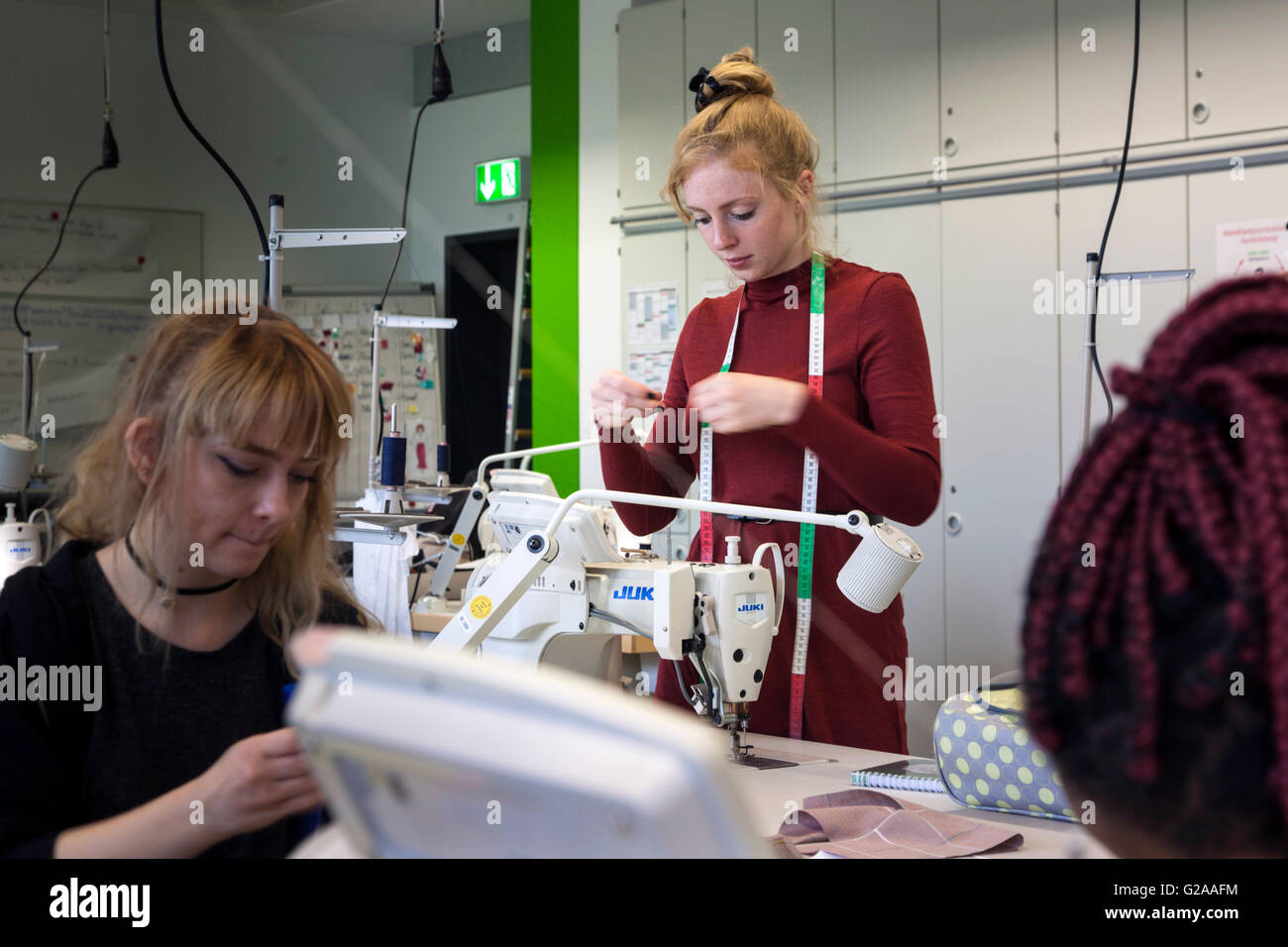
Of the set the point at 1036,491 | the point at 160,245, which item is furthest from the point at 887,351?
the point at 160,245

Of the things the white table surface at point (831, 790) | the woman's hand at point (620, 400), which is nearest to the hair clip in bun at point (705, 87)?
the woman's hand at point (620, 400)

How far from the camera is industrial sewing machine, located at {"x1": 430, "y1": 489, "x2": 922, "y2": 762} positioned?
1.47 metres

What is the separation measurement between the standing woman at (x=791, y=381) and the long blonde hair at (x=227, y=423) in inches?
20.8

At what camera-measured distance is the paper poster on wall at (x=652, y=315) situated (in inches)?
174

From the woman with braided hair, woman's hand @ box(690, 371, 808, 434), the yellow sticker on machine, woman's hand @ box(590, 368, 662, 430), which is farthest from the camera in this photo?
woman's hand @ box(590, 368, 662, 430)

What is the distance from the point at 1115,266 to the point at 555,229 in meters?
2.33

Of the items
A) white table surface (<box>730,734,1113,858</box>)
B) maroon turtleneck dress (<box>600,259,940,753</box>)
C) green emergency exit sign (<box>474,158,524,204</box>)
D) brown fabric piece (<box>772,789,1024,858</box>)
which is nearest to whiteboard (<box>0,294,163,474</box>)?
green emergency exit sign (<box>474,158,524,204</box>)

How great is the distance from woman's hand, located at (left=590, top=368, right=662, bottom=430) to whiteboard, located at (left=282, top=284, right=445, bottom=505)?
4307 mm

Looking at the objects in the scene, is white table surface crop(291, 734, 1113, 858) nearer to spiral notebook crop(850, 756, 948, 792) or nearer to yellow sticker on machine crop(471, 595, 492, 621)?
spiral notebook crop(850, 756, 948, 792)

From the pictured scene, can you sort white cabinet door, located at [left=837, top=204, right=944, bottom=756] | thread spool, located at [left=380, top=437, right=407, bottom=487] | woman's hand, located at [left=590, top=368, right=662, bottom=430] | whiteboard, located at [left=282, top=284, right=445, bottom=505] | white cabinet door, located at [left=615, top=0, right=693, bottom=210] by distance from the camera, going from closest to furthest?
1. woman's hand, located at [left=590, top=368, right=662, bottom=430]
2. thread spool, located at [left=380, top=437, right=407, bottom=487]
3. white cabinet door, located at [left=837, top=204, right=944, bottom=756]
4. white cabinet door, located at [left=615, top=0, right=693, bottom=210]
5. whiteboard, located at [left=282, top=284, right=445, bottom=505]

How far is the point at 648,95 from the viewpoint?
4.47 metres

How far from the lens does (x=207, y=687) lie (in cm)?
122

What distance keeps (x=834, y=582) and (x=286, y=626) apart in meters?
0.80

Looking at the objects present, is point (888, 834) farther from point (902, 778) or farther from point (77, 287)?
point (77, 287)
